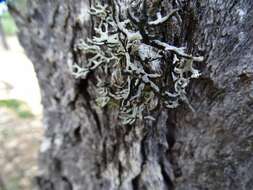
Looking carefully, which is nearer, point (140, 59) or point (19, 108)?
point (140, 59)

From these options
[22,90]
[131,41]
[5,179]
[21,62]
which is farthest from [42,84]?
[21,62]

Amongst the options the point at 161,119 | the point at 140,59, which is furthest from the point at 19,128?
the point at 140,59

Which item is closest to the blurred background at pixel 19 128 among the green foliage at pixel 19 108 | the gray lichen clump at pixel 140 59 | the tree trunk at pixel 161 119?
the green foliage at pixel 19 108

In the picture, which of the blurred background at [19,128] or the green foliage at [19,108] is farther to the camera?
the green foliage at [19,108]

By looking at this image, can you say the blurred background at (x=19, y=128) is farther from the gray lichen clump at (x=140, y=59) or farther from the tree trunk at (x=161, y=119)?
the gray lichen clump at (x=140, y=59)

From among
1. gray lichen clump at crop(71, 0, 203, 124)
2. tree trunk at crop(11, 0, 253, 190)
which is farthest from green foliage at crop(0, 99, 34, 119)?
gray lichen clump at crop(71, 0, 203, 124)

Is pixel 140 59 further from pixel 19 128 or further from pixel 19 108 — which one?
pixel 19 108
